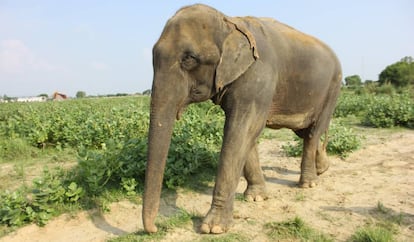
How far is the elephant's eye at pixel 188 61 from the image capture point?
3.38m

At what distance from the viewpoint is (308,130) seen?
527cm

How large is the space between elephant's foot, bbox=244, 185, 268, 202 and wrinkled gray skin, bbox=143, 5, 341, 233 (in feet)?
0.04

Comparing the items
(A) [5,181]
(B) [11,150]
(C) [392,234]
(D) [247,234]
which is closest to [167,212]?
(D) [247,234]

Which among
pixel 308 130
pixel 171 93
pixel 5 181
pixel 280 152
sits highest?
pixel 171 93

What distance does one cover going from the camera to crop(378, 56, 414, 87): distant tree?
1291 inches

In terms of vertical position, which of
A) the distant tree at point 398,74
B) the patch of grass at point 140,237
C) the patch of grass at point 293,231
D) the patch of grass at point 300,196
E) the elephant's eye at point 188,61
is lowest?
the patch of grass at point 140,237

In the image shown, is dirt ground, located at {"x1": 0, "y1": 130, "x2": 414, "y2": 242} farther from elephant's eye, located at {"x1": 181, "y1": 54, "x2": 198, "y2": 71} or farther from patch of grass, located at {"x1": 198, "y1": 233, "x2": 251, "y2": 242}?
elephant's eye, located at {"x1": 181, "y1": 54, "x2": 198, "y2": 71}

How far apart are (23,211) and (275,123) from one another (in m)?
2.90

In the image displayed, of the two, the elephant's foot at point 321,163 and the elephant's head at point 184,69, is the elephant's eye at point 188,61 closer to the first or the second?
the elephant's head at point 184,69

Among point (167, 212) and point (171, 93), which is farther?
point (167, 212)

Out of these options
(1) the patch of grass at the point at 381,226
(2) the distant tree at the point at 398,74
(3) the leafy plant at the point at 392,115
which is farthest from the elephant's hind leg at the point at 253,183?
(2) the distant tree at the point at 398,74

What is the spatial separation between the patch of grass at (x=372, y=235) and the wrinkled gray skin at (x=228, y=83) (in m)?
1.15

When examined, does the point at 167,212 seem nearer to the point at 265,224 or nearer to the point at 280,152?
the point at 265,224

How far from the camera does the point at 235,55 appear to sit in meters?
3.61
